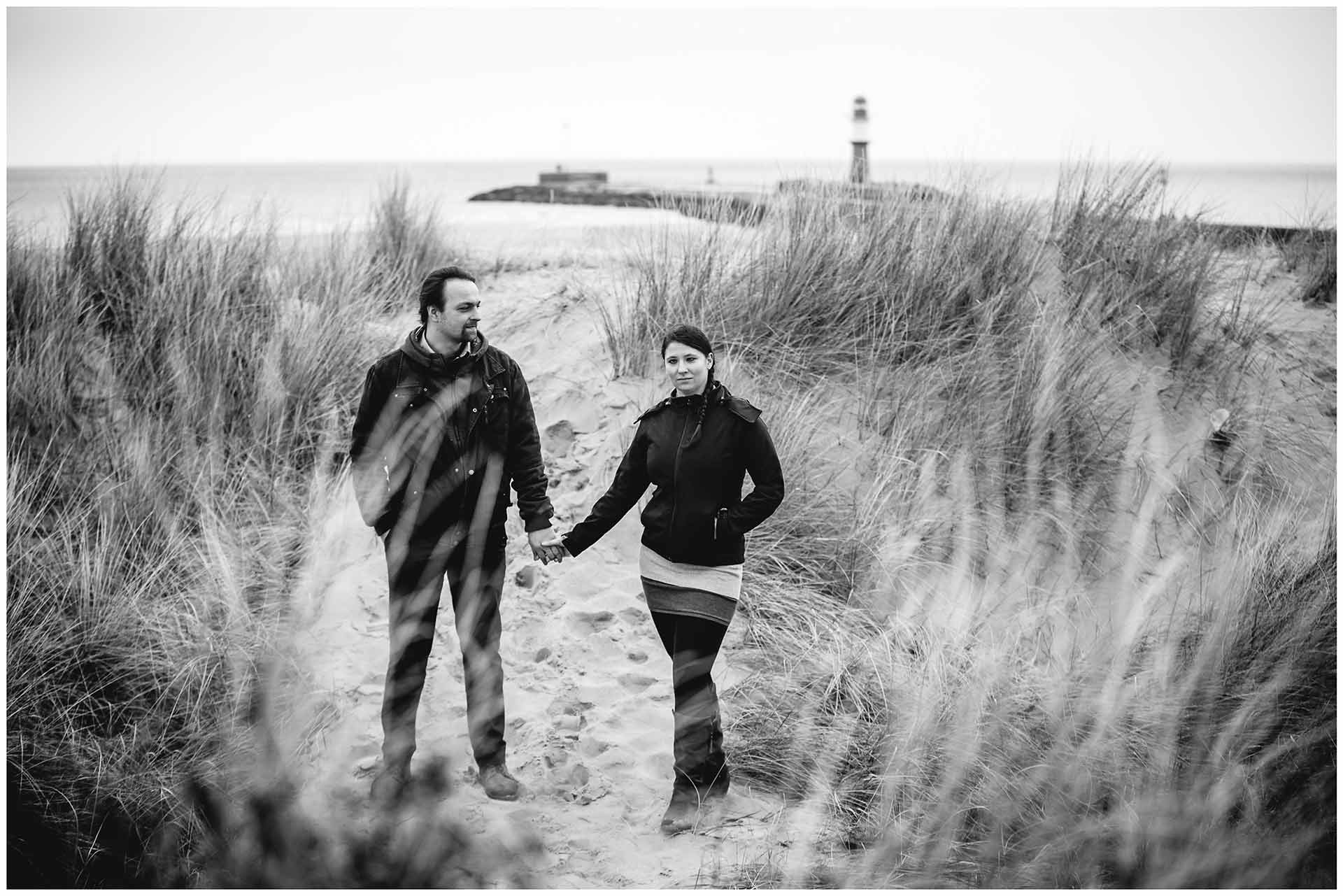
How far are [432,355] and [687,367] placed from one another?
89 cm

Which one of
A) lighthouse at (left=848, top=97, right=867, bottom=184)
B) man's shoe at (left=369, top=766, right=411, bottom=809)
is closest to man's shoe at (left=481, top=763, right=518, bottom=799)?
man's shoe at (left=369, top=766, right=411, bottom=809)

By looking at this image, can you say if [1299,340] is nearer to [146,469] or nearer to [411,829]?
[411,829]

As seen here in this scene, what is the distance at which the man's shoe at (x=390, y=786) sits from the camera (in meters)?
3.13

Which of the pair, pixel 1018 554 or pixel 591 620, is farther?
pixel 1018 554

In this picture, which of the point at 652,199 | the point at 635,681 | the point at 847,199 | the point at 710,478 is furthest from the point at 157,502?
the point at 652,199

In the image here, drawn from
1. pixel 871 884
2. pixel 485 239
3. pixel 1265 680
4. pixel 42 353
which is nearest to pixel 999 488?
pixel 1265 680

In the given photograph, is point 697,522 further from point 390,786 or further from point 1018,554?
point 1018,554

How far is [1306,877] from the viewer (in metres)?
2.77

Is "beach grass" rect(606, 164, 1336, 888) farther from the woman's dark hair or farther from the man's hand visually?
the woman's dark hair

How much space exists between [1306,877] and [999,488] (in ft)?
7.84

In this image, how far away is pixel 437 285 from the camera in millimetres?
Result: 2994

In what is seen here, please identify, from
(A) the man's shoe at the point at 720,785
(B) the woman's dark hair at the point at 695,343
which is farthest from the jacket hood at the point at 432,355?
(A) the man's shoe at the point at 720,785

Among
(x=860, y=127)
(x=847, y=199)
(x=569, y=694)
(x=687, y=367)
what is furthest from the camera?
(x=860, y=127)

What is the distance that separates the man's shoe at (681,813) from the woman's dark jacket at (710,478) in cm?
79
